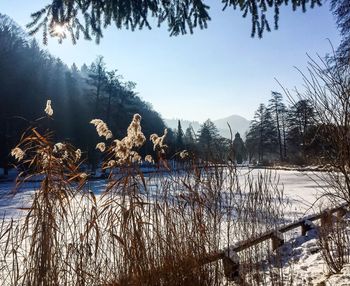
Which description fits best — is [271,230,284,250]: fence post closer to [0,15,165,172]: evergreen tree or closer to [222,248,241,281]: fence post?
[222,248,241,281]: fence post

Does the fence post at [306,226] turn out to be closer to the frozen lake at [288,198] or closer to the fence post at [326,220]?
the frozen lake at [288,198]

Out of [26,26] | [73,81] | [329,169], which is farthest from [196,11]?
[73,81]

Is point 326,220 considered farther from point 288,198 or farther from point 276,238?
point 288,198

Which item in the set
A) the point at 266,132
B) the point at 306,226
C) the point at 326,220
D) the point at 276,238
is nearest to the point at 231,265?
the point at 276,238

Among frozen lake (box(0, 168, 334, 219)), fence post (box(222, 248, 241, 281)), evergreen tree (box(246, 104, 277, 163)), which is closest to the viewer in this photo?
frozen lake (box(0, 168, 334, 219))

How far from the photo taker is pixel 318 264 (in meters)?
3.81

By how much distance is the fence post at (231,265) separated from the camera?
3.10 m

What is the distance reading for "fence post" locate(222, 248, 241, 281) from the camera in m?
3.10

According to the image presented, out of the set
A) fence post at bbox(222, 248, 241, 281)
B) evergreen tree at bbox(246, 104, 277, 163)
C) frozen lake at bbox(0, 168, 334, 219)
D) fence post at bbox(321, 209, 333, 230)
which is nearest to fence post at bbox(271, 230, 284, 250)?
frozen lake at bbox(0, 168, 334, 219)

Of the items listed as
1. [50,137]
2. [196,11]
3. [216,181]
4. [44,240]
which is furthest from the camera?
[196,11]

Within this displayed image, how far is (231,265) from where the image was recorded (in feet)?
10.4

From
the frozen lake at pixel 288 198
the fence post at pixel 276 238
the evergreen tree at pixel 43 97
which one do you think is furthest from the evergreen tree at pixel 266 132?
the fence post at pixel 276 238

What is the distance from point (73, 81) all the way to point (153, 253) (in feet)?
108

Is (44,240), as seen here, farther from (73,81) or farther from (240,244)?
(73,81)
